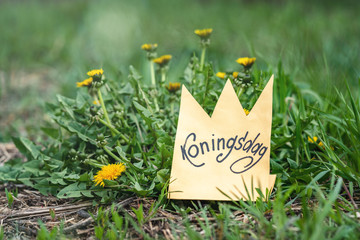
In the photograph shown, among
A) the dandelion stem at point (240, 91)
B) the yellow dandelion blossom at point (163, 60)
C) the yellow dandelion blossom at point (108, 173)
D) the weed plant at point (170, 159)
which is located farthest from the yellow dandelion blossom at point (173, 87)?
the yellow dandelion blossom at point (108, 173)

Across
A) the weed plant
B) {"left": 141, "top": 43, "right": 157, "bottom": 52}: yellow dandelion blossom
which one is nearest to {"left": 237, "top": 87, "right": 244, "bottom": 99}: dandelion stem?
the weed plant

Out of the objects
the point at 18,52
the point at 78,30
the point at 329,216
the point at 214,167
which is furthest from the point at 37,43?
the point at 329,216

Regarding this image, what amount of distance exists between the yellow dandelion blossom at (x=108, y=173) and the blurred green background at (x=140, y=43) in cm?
76

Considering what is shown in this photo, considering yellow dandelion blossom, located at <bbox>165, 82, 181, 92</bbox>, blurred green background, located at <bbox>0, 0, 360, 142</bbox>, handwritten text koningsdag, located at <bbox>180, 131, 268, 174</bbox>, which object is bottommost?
handwritten text koningsdag, located at <bbox>180, 131, 268, 174</bbox>

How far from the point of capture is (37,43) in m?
4.50

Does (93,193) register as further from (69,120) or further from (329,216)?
(329,216)

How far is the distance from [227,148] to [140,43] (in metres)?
2.62

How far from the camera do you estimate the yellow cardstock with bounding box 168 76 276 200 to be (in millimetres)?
1358

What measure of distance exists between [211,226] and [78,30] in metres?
4.39

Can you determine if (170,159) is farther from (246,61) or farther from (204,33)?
(204,33)

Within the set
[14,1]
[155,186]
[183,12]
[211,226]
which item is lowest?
[211,226]

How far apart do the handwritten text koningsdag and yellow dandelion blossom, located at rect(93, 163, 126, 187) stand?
0.26 m

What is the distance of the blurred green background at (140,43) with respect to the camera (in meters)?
2.56

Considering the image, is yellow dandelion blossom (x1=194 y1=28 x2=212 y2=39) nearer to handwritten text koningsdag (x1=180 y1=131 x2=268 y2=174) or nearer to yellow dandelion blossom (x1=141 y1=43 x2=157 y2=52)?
yellow dandelion blossom (x1=141 y1=43 x2=157 y2=52)
